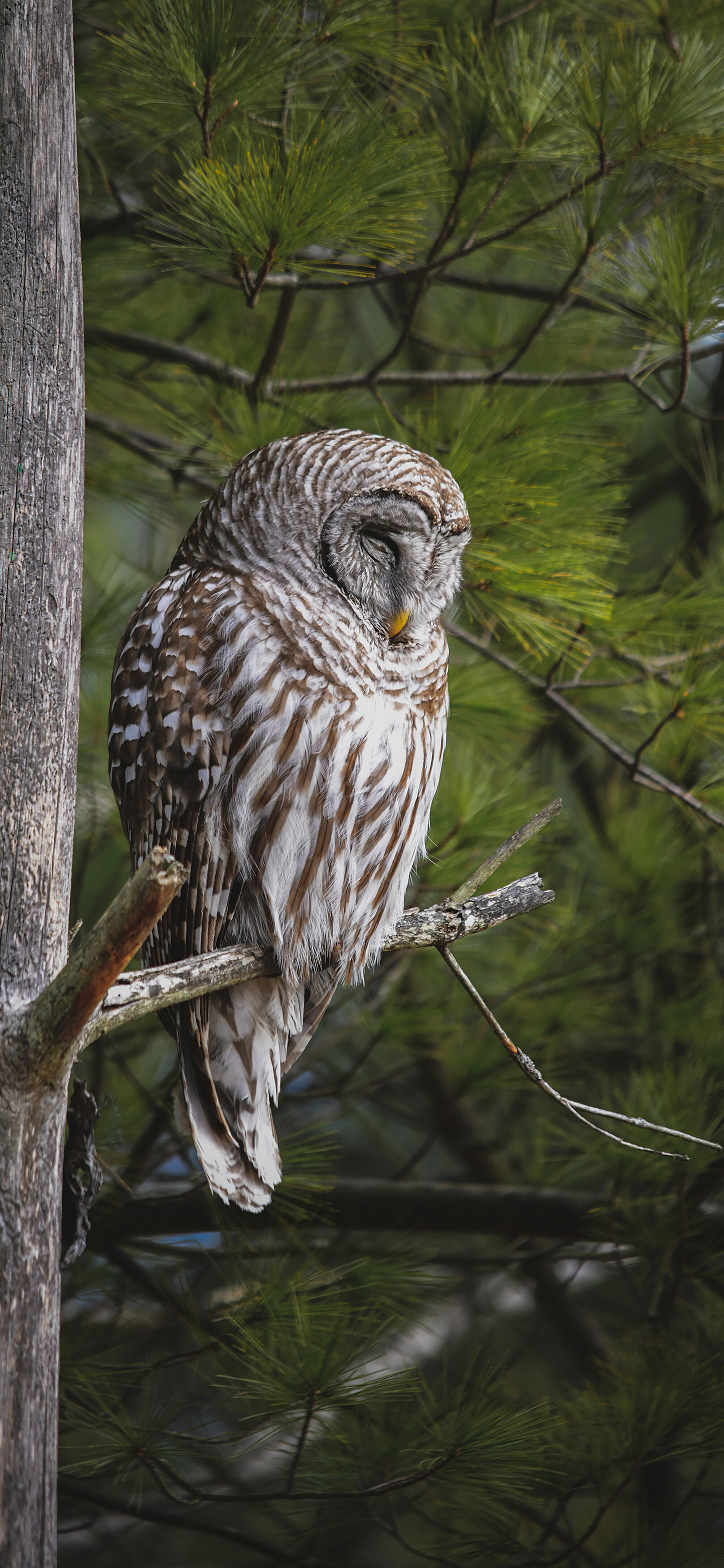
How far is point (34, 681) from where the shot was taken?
61.4 inches

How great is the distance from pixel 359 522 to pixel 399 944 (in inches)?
26.7

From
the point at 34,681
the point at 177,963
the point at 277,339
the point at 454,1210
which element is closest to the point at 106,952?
the point at 177,963

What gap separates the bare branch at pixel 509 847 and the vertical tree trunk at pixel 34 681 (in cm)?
59

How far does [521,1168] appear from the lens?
3600mm

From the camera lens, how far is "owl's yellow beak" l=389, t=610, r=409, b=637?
1.90 meters

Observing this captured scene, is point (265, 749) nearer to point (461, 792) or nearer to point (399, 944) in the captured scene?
point (399, 944)

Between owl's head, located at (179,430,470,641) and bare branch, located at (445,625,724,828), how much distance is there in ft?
1.64

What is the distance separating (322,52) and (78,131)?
0.87 meters

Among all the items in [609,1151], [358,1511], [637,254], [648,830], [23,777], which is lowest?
[358,1511]

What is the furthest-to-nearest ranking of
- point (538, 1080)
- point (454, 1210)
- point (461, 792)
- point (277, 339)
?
point (454, 1210), point (461, 792), point (277, 339), point (538, 1080)

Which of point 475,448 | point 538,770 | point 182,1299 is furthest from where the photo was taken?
point 538,770

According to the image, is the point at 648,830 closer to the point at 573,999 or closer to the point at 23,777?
the point at 573,999

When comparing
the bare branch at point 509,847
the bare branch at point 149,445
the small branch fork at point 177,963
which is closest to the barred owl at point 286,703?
the small branch fork at point 177,963

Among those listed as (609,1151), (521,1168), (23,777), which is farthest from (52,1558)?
(521,1168)
